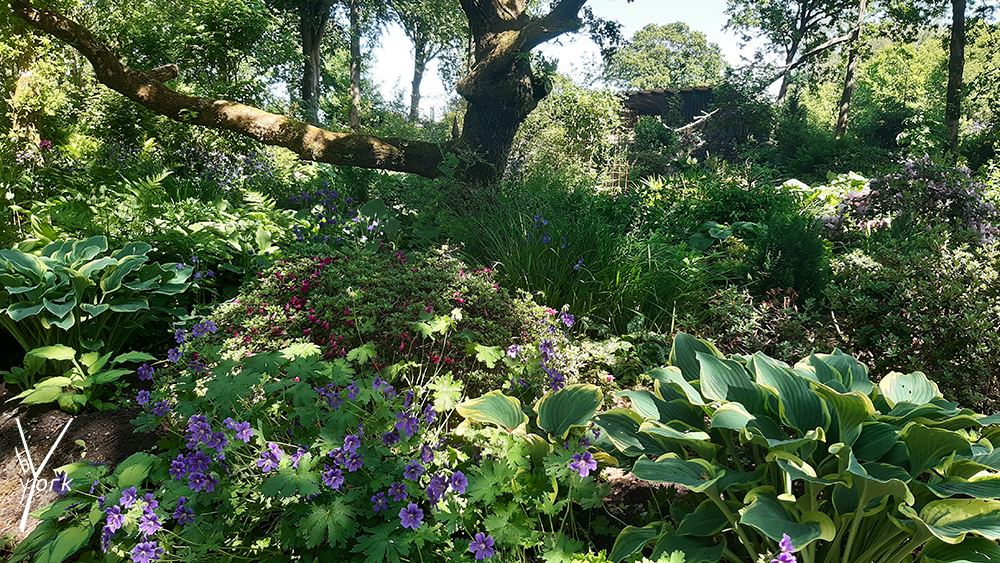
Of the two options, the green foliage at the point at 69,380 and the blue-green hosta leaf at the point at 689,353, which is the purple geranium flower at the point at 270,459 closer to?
the green foliage at the point at 69,380

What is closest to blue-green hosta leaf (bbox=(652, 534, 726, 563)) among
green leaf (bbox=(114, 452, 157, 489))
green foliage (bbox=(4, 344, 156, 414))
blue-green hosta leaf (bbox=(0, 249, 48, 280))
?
green leaf (bbox=(114, 452, 157, 489))

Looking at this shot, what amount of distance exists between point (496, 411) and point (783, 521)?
985 mm

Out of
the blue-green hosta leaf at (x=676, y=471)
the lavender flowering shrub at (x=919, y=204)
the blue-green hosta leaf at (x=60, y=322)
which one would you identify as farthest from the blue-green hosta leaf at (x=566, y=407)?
the lavender flowering shrub at (x=919, y=204)

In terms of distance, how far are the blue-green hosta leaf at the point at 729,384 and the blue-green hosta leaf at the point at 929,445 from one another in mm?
380

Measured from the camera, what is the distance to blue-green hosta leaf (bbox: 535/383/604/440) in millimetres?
1950

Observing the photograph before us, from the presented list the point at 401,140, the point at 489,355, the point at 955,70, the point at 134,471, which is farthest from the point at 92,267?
the point at 955,70

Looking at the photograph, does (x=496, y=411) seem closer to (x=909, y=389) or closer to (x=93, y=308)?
(x=909, y=389)

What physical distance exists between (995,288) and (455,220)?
3.71 m

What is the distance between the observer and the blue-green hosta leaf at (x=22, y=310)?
250cm

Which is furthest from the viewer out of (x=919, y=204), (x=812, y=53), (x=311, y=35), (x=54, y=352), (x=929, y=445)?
(x=311, y=35)

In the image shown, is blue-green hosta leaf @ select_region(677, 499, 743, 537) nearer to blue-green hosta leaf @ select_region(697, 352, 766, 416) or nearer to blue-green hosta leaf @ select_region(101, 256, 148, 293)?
blue-green hosta leaf @ select_region(697, 352, 766, 416)

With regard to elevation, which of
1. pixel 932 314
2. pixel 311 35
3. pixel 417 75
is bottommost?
pixel 932 314

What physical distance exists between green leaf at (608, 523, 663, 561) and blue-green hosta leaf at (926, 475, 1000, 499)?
2.49ft

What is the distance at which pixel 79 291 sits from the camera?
107 inches
